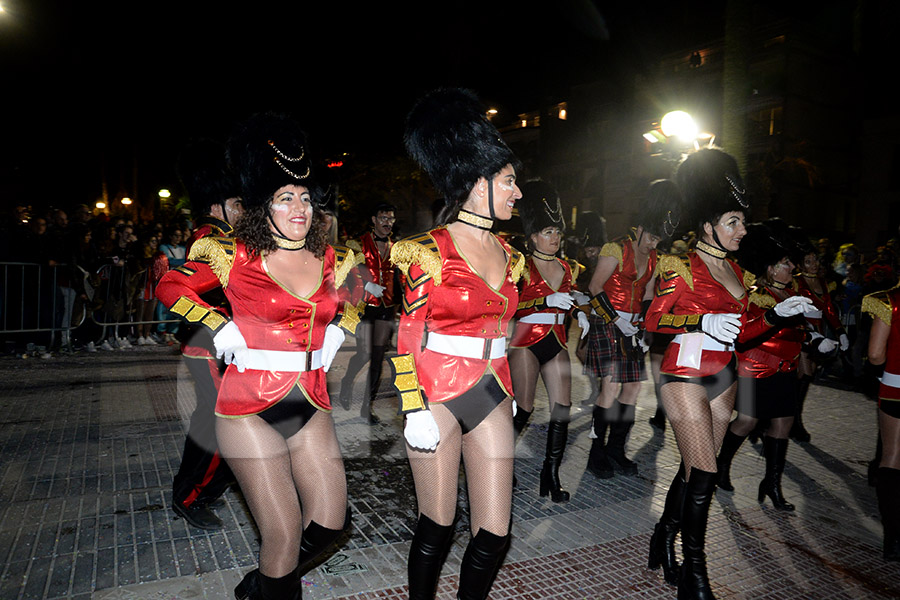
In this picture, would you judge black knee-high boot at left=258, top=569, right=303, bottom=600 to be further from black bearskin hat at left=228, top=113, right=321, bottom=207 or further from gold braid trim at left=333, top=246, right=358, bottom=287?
black bearskin hat at left=228, top=113, right=321, bottom=207

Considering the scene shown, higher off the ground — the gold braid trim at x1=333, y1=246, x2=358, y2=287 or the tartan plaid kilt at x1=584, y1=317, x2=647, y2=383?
the gold braid trim at x1=333, y1=246, x2=358, y2=287

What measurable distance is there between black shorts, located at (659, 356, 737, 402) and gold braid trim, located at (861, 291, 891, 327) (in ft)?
3.65

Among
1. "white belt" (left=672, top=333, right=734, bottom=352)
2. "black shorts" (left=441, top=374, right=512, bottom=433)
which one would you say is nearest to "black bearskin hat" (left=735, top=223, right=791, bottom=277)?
"white belt" (left=672, top=333, right=734, bottom=352)

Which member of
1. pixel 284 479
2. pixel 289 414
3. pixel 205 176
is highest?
pixel 205 176

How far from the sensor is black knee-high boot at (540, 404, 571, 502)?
4625 millimetres

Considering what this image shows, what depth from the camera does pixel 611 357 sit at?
571cm

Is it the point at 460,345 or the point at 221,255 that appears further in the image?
the point at 221,255

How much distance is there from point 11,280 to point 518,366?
9.22 meters

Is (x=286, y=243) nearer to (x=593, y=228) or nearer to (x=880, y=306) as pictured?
(x=880, y=306)

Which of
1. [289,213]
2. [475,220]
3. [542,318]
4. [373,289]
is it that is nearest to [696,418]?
[542,318]

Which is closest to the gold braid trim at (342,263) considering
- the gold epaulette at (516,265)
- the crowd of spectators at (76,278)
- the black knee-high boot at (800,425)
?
the gold epaulette at (516,265)

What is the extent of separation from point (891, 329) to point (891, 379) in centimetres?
32

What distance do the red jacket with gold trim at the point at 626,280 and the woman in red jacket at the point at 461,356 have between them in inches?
114

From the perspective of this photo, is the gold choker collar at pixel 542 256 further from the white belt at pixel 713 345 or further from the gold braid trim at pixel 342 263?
the gold braid trim at pixel 342 263
